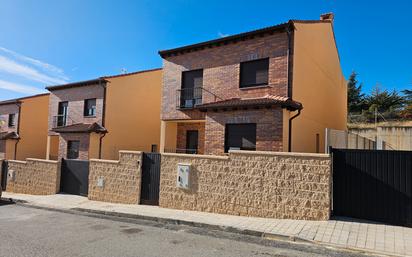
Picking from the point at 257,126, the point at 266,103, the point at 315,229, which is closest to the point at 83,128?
the point at 257,126

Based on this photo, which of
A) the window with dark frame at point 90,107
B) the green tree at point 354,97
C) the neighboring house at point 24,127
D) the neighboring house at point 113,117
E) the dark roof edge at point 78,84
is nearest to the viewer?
the neighboring house at point 113,117

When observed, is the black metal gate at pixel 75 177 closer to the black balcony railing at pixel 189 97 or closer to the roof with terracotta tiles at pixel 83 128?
the roof with terracotta tiles at pixel 83 128

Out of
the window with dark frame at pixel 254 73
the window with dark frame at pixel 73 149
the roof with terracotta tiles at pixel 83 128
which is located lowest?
the window with dark frame at pixel 73 149

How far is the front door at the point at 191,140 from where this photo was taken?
Result: 16.6 m

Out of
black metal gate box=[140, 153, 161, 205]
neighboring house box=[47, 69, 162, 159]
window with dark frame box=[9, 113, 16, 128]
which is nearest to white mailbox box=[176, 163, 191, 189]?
black metal gate box=[140, 153, 161, 205]

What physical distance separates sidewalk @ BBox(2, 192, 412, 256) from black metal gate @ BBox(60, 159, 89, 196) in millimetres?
3788

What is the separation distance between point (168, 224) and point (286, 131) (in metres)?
5.78

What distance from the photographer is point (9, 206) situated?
11945 mm

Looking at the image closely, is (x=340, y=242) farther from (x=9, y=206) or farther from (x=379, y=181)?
(x=9, y=206)

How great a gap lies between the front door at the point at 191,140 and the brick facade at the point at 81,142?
7054 millimetres

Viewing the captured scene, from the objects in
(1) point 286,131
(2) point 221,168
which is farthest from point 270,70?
(2) point 221,168

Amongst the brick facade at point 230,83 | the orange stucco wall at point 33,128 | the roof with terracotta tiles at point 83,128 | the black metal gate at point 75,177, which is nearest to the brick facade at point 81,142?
the roof with terracotta tiles at point 83,128

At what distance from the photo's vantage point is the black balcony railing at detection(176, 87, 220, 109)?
14.6 meters

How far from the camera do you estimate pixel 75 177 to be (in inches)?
530
